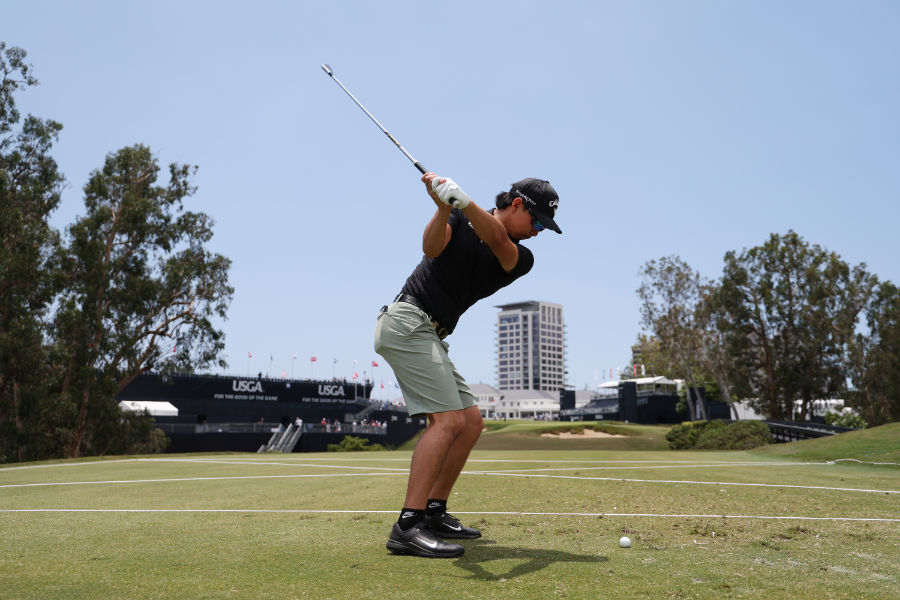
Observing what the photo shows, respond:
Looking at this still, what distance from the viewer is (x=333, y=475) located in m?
8.98

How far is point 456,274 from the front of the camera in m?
3.71

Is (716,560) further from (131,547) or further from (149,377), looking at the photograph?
(149,377)

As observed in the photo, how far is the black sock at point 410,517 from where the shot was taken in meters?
3.37

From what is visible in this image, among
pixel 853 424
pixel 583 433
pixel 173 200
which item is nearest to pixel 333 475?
pixel 173 200

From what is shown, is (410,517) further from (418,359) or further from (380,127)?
(380,127)

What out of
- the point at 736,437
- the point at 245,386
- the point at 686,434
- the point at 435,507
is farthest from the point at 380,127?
the point at 245,386

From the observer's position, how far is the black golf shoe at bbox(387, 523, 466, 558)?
3.21 metres

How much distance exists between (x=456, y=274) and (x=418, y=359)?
53 cm

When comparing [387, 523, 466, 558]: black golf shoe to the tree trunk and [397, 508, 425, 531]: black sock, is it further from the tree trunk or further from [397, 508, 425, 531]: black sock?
the tree trunk

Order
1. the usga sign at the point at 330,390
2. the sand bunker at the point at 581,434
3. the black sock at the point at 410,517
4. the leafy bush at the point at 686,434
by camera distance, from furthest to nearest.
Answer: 1. the usga sign at the point at 330,390
2. the sand bunker at the point at 581,434
3. the leafy bush at the point at 686,434
4. the black sock at the point at 410,517

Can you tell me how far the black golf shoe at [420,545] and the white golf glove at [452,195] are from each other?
1.66 metres

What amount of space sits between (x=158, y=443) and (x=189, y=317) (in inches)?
244

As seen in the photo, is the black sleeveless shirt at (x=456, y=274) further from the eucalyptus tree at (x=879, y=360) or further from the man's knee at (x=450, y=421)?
the eucalyptus tree at (x=879, y=360)

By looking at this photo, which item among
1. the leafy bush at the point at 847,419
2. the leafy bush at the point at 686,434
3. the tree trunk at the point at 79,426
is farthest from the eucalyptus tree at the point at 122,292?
the leafy bush at the point at 847,419
